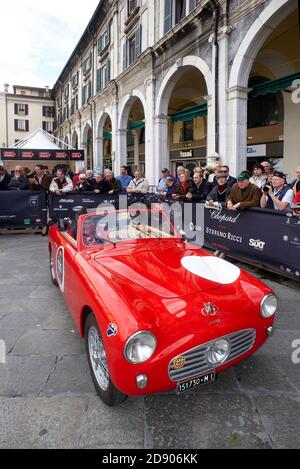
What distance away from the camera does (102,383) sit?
264 cm

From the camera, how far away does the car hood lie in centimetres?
277

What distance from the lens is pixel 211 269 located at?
3.27 metres

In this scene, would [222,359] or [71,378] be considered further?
[71,378]

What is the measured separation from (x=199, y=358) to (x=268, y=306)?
81 cm

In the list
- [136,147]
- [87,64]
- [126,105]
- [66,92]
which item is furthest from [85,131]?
[66,92]

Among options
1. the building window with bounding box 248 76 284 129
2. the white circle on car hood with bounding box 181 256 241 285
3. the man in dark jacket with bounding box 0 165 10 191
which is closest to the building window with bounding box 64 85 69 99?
the building window with bounding box 248 76 284 129

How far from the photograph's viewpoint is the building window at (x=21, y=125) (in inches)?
2021

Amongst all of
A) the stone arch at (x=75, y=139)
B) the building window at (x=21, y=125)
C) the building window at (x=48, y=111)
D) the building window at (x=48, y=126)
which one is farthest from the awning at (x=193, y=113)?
the building window at (x=21, y=125)

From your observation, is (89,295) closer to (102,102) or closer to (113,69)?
(113,69)

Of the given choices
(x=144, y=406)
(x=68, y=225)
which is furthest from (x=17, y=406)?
(x=68, y=225)

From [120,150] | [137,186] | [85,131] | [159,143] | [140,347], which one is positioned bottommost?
[140,347]

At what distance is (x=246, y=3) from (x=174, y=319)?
10368 mm

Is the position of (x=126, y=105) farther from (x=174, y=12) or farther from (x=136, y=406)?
(x=136, y=406)
